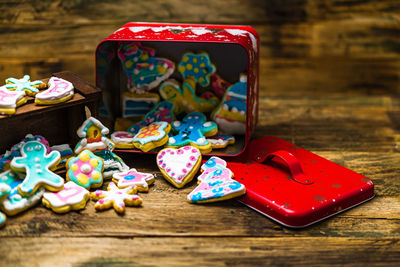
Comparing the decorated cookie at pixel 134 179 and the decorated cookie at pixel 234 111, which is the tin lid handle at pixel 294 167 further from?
the decorated cookie at pixel 134 179

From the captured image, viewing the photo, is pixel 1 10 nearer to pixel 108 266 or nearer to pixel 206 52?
pixel 206 52

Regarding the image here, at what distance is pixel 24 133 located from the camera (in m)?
1.33

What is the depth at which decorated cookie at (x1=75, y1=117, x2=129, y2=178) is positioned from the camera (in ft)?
4.34

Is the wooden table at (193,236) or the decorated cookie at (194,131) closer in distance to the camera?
the wooden table at (193,236)

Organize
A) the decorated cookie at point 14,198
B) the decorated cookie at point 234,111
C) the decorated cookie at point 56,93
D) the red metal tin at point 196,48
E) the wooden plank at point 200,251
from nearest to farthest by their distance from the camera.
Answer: the wooden plank at point 200,251 → the decorated cookie at point 14,198 → the decorated cookie at point 56,93 → the red metal tin at point 196,48 → the decorated cookie at point 234,111

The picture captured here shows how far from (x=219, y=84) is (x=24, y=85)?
23.9 inches

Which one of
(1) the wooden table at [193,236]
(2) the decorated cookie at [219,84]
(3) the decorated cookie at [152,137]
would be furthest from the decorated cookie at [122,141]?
(2) the decorated cookie at [219,84]

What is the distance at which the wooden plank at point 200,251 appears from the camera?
3.44ft

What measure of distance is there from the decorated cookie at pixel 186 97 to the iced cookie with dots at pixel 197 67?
0.02m

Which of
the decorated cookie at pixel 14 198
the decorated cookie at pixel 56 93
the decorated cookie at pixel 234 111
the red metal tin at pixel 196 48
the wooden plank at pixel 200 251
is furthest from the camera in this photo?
the decorated cookie at pixel 234 111

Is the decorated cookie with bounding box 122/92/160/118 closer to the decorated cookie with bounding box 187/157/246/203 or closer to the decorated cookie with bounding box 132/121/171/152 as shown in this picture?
the decorated cookie with bounding box 132/121/171/152

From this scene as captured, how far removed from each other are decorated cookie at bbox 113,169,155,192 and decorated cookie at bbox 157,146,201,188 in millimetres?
45

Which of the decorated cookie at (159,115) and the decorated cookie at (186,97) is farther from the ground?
the decorated cookie at (186,97)

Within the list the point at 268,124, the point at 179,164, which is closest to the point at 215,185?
the point at 179,164
